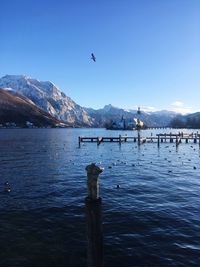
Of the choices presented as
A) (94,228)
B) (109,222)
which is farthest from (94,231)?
(109,222)

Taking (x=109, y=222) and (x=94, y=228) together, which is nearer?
(x=94, y=228)

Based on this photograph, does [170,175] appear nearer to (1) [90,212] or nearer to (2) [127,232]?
(2) [127,232]

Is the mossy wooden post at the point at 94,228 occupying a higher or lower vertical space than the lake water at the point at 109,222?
higher

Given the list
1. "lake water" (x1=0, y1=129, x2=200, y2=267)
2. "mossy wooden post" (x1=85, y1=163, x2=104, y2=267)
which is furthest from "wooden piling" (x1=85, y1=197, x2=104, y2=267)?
"lake water" (x1=0, y1=129, x2=200, y2=267)

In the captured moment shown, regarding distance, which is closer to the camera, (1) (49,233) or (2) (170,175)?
(1) (49,233)

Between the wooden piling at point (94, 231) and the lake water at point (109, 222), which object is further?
the lake water at point (109, 222)

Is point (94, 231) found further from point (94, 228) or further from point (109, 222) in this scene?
point (109, 222)

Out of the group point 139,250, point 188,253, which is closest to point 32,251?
point 139,250

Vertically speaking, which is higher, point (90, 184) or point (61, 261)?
point (90, 184)

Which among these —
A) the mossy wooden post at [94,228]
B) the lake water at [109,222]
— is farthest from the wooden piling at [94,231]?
the lake water at [109,222]

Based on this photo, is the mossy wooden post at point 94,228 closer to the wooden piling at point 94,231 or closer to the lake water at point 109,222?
the wooden piling at point 94,231

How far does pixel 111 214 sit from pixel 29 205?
7.22 meters

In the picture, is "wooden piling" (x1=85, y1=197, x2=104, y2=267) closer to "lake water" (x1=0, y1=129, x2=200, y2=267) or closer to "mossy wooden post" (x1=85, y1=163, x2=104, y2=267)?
"mossy wooden post" (x1=85, y1=163, x2=104, y2=267)

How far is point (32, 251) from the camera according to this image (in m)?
17.3
